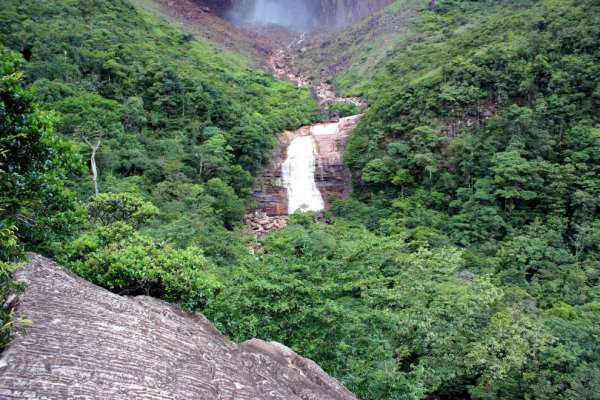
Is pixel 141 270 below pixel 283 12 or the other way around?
below

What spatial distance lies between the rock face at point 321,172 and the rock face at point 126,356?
24.3m

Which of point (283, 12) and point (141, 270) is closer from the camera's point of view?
point (141, 270)

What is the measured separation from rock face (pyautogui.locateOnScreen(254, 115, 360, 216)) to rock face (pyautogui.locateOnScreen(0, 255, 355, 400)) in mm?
24322

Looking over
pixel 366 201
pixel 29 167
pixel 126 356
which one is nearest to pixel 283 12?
pixel 366 201

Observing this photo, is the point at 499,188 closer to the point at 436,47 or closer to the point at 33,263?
the point at 33,263

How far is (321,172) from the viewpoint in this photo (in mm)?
34219

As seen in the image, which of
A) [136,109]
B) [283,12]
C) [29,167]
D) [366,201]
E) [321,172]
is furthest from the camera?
[283,12]

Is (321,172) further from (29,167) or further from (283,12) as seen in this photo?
(283,12)

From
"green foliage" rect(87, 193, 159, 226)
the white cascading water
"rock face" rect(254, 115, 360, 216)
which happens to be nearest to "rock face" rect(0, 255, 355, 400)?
"green foliage" rect(87, 193, 159, 226)

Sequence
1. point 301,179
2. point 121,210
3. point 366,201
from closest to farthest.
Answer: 1. point 121,210
2. point 366,201
3. point 301,179

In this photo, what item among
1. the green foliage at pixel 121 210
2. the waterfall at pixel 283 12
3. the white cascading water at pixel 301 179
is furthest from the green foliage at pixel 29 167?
the waterfall at pixel 283 12

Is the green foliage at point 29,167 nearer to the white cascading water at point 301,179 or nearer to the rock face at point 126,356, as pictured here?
the rock face at point 126,356

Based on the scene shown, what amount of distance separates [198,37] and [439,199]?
53.7m

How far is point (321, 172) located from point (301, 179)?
1.88 meters
